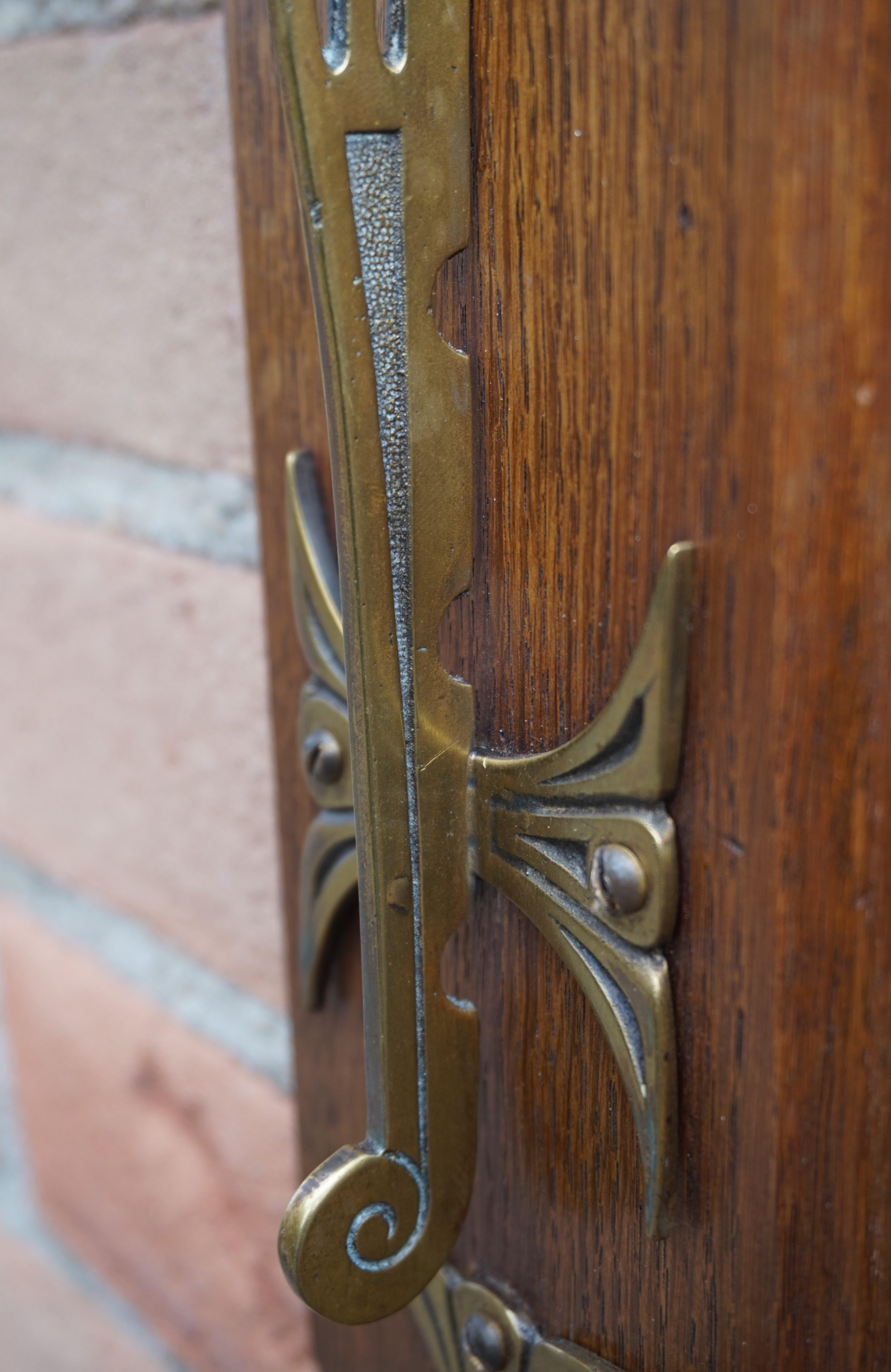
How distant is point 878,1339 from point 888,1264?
0.7 inches

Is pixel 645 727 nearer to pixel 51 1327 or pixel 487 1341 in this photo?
pixel 487 1341

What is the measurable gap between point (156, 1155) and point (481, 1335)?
26 centimetres

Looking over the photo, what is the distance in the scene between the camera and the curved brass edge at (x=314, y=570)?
1.18 ft

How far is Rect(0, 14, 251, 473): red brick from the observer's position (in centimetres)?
44

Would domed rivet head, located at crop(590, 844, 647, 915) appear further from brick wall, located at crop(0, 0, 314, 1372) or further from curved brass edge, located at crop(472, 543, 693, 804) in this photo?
brick wall, located at crop(0, 0, 314, 1372)

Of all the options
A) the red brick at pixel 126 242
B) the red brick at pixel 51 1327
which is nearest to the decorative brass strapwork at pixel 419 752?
the red brick at pixel 126 242

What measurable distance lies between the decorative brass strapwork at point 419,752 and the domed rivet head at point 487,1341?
0.05m

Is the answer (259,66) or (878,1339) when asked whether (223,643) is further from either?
(878,1339)

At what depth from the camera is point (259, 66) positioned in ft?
1.16

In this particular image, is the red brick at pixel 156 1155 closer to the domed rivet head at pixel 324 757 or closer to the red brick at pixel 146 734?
the red brick at pixel 146 734

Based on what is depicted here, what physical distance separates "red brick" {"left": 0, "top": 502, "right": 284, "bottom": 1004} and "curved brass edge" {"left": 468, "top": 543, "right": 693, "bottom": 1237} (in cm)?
19

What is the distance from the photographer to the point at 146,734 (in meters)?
0.54

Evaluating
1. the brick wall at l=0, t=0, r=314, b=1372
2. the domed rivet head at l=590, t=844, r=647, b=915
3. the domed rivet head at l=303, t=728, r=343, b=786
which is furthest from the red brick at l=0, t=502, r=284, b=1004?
the domed rivet head at l=590, t=844, r=647, b=915

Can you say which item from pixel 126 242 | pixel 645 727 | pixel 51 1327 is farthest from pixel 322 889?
pixel 51 1327
